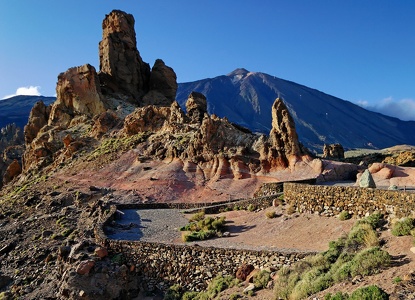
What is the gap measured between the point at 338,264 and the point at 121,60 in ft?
185

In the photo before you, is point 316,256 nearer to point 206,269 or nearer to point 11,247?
point 206,269

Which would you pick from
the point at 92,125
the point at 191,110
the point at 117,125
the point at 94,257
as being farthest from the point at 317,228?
the point at 92,125

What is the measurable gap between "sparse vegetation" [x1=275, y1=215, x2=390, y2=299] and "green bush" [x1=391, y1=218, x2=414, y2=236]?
0.56 meters

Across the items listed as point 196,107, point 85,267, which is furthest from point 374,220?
point 196,107

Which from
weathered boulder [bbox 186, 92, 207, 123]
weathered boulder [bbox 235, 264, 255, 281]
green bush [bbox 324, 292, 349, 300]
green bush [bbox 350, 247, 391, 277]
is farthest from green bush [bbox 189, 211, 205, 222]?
weathered boulder [bbox 186, 92, 207, 123]

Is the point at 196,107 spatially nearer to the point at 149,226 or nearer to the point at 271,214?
the point at 149,226

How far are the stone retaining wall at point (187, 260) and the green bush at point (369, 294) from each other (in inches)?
157

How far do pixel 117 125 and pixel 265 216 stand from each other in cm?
3279

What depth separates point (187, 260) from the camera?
14.9 meters

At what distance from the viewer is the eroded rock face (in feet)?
198

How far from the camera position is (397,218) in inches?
483

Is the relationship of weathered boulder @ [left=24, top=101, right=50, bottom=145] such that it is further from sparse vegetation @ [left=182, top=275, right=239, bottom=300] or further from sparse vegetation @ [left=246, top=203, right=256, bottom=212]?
sparse vegetation @ [left=182, top=275, right=239, bottom=300]

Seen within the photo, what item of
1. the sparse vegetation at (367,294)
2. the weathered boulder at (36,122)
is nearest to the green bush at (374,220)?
the sparse vegetation at (367,294)

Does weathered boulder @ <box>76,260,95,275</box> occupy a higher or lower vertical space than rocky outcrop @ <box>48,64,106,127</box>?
lower
